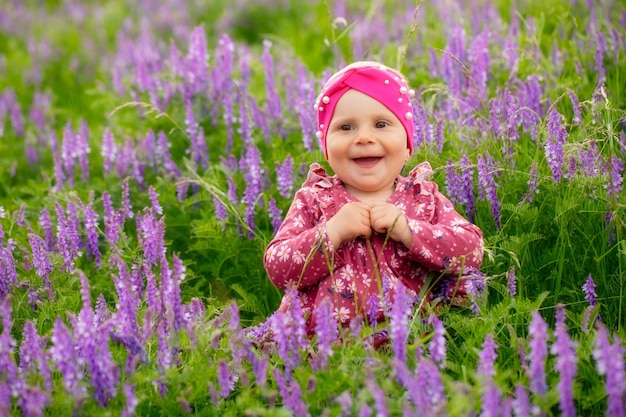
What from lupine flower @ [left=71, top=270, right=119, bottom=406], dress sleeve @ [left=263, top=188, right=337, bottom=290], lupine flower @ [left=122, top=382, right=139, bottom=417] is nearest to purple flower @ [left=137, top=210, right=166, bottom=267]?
dress sleeve @ [left=263, top=188, right=337, bottom=290]

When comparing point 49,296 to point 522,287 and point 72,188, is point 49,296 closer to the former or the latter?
point 72,188

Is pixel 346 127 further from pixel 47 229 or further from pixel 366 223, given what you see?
pixel 47 229

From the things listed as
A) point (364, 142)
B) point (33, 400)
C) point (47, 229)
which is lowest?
point (33, 400)

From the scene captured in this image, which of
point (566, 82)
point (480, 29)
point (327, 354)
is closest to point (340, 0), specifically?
point (480, 29)

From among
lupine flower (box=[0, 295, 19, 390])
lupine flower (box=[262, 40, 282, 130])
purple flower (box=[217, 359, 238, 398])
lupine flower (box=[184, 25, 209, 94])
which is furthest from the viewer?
lupine flower (box=[184, 25, 209, 94])

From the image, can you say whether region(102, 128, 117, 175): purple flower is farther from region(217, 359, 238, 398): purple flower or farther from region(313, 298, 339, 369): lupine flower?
region(313, 298, 339, 369): lupine flower

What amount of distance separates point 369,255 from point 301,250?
31cm

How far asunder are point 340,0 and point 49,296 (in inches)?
223

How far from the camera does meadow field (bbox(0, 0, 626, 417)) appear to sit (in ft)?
9.34

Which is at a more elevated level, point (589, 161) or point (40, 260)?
point (589, 161)

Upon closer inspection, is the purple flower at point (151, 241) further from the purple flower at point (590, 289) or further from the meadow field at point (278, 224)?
the purple flower at point (590, 289)

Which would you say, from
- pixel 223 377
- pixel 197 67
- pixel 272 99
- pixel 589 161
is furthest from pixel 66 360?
pixel 197 67

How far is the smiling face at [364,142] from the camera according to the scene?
3492 millimetres

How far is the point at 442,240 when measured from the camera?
3389 millimetres
